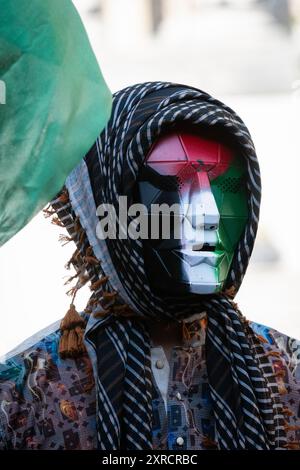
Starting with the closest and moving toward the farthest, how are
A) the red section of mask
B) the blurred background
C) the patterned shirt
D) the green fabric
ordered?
the green fabric, the patterned shirt, the red section of mask, the blurred background

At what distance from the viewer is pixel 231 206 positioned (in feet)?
11.7

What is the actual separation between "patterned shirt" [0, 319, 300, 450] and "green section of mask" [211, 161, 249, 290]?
0.27 meters

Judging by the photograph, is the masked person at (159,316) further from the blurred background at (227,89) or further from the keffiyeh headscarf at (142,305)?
the blurred background at (227,89)

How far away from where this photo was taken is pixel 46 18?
226cm

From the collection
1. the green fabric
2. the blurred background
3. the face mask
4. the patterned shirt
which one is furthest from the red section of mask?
the blurred background

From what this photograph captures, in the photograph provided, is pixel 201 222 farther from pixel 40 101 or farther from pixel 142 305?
pixel 40 101

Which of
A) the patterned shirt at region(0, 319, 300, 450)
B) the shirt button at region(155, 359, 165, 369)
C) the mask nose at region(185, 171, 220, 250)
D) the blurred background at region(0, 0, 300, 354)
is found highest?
the blurred background at region(0, 0, 300, 354)

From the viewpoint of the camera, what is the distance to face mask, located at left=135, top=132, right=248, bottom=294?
3453 mm

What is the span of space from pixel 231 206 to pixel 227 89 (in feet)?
18.9

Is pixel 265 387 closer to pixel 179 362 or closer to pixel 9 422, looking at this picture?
pixel 179 362

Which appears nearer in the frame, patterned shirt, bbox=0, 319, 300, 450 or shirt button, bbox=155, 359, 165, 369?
patterned shirt, bbox=0, 319, 300, 450

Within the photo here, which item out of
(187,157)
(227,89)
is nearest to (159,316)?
(187,157)

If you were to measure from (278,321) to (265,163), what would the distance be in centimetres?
135

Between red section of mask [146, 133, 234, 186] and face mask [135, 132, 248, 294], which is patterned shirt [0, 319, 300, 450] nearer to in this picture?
face mask [135, 132, 248, 294]
